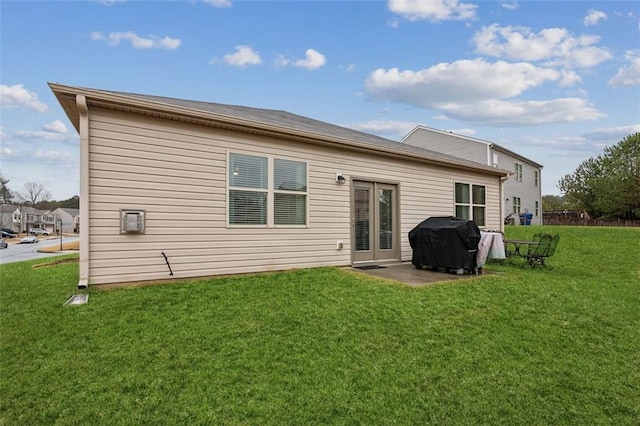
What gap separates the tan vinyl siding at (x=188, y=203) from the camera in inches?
192

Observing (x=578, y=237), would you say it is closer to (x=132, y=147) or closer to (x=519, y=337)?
(x=519, y=337)

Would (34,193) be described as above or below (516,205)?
above

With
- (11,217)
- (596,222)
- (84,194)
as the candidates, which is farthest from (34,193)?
(596,222)

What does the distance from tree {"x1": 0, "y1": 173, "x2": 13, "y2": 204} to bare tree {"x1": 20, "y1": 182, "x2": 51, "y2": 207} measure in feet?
21.6

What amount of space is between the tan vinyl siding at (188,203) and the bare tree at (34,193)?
70768mm

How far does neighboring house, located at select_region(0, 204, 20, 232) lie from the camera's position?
50956 mm

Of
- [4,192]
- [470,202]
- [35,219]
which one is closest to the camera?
[470,202]

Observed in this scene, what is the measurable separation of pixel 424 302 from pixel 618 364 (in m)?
2.02

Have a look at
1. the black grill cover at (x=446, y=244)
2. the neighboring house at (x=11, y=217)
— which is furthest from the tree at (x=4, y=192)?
the black grill cover at (x=446, y=244)

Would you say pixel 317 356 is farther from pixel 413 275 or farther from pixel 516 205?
pixel 516 205

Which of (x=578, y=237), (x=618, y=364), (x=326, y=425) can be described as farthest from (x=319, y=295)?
(x=578, y=237)

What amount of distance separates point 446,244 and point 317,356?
14.8 ft

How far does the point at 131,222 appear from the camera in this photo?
16.3 ft

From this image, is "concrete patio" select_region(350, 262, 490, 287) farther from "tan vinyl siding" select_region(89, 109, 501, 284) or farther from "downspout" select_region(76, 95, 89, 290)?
"downspout" select_region(76, 95, 89, 290)
